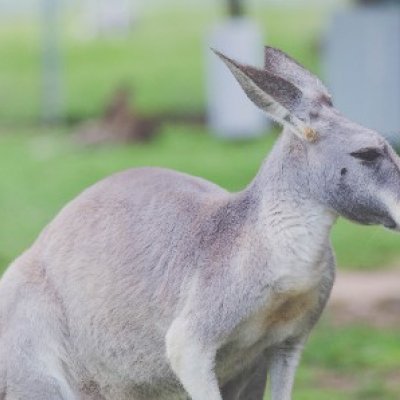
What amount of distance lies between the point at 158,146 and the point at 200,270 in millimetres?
13656

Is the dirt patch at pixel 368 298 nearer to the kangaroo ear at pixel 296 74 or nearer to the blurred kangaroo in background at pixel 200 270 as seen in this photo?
the blurred kangaroo in background at pixel 200 270

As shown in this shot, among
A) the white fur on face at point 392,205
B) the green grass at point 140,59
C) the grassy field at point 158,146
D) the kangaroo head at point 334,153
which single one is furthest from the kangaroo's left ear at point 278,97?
the green grass at point 140,59

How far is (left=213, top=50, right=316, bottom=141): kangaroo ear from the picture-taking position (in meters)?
5.11

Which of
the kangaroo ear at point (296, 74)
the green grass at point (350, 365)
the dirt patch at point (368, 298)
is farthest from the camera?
the dirt patch at point (368, 298)

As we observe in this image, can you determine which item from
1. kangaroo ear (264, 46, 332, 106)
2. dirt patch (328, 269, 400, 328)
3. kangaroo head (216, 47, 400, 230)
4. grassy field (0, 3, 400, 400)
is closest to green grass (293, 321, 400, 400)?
grassy field (0, 3, 400, 400)

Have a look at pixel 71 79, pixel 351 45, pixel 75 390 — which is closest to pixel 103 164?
pixel 351 45

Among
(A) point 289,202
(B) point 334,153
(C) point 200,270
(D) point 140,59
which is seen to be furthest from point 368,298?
(D) point 140,59

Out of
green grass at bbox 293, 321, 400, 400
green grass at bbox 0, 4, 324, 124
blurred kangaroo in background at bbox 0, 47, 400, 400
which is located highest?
blurred kangaroo in background at bbox 0, 47, 400, 400

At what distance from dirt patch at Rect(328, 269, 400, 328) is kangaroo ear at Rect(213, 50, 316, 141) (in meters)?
5.14

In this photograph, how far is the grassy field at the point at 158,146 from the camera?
30.6 ft

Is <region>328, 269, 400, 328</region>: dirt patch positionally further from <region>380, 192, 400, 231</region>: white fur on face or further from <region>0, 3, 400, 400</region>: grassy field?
<region>380, 192, 400, 231</region>: white fur on face

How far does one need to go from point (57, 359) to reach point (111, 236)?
49cm

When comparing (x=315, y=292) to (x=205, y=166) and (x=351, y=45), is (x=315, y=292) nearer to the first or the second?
(x=205, y=166)

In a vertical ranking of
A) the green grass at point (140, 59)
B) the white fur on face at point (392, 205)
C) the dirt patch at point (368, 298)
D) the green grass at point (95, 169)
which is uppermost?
the white fur on face at point (392, 205)
